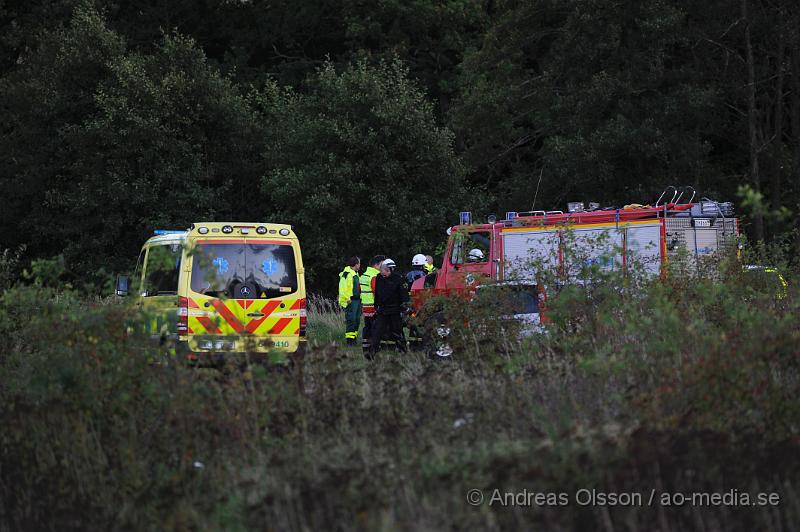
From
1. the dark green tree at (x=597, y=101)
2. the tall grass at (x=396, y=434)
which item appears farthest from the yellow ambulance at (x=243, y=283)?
the dark green tree at (x=597, y=101)

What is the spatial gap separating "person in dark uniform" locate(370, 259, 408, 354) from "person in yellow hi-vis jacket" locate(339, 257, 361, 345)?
150 inches

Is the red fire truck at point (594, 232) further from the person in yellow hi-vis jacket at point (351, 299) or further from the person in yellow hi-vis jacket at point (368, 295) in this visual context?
the person in yellow hi-vis jacket at point (351, 299)

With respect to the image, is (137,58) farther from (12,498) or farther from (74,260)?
(12,498)

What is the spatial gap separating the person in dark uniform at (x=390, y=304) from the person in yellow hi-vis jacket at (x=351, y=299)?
150 inches

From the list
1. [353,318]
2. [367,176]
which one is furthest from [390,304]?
[367,176]

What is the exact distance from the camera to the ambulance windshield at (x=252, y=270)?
14.9 meters

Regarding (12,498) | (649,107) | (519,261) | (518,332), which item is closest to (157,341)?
(12,498)

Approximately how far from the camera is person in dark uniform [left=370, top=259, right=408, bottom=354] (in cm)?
1742

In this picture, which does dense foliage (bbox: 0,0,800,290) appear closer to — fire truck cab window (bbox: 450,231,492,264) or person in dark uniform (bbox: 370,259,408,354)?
fire truck cab window (bbox: 450,231,492,264)

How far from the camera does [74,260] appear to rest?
34906mm

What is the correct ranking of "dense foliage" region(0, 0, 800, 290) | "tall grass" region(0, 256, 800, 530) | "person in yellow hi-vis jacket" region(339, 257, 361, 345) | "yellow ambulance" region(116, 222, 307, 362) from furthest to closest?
1. "dense foliage" region(0, 0, 800, 290)
2. "person in yellow hi-vis jacket" region(339, 257, 361, 345)
3. "yellow ambulance" region(116, 222, 307, 362)
4. "tall grass" region(0, 256, 800, 530)

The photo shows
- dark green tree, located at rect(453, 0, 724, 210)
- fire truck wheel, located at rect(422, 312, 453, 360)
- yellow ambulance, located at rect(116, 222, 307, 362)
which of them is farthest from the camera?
dark green tree, located at rect(453, 0, 724, 210)

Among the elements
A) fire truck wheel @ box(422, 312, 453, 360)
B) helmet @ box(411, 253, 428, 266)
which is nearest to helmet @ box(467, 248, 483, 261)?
helmet @ box(411, 253, 428, 266)

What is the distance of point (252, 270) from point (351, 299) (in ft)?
21.0
